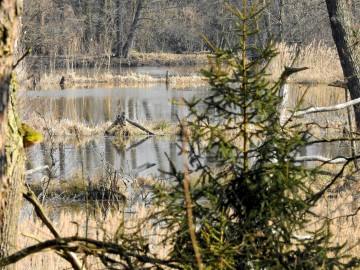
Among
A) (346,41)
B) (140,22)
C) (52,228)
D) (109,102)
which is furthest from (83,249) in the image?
(140,22)

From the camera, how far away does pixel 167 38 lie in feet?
143

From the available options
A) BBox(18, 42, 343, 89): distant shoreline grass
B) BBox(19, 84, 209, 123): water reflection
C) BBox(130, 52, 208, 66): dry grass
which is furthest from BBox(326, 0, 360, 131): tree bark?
BBox(130, 52, 208, 66): dry grass

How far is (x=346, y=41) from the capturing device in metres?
8.77

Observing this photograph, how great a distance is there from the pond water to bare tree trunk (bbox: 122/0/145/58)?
12965mm

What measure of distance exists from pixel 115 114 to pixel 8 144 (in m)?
18.4

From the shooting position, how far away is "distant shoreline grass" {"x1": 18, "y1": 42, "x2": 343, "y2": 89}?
57.0 ft

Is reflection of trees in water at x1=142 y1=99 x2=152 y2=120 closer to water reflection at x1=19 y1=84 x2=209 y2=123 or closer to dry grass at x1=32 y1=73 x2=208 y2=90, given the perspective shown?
water reflection at x1=19 y1=84 x2=209 y2=123

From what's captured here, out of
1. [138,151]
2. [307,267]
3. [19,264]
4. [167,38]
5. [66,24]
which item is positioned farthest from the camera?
[167,38]

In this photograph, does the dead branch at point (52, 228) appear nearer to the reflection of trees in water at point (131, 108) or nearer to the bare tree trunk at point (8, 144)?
the bare tree trunk at point (8, 144)

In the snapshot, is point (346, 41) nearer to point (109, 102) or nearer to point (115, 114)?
point (115, 114)

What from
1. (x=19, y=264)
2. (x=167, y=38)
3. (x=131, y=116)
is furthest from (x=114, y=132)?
(x=167, y=38)

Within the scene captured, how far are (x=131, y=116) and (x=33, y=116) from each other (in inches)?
171

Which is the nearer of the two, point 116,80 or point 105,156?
point 105,156

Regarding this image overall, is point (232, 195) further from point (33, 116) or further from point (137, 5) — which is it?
point (137, 5)
